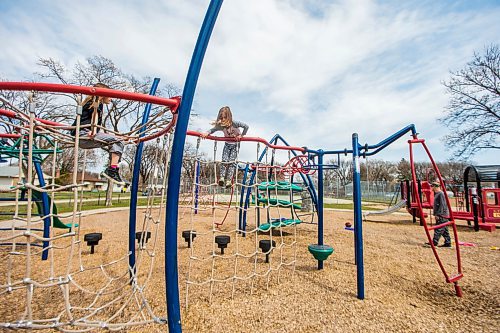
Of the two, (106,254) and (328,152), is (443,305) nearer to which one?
(328,152)

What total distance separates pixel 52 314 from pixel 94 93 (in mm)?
2174

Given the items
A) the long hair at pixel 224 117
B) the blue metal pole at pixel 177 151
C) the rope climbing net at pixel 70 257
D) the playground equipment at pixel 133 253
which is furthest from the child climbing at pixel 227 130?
the blue metal pole at pixel 177 151

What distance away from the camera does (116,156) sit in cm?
283

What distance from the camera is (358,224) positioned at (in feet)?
9.74

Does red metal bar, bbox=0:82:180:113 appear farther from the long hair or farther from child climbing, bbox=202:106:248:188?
the long hair

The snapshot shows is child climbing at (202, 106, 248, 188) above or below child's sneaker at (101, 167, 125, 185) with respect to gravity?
above

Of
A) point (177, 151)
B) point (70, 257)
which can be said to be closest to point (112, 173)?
point (70, 257)

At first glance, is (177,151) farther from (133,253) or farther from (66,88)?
(133,253)

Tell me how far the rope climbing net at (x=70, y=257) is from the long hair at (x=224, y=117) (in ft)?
3.59

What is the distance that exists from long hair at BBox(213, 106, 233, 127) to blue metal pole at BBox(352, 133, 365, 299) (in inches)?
70.1

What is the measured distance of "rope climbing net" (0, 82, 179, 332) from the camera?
58.2 inches

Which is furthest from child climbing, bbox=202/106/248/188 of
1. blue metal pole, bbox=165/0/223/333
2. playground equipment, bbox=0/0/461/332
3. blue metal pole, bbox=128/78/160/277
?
blue metal pole, bbox=165/0/223/333

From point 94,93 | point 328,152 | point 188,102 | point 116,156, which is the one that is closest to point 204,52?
point 188,102

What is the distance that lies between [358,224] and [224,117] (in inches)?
93.5
